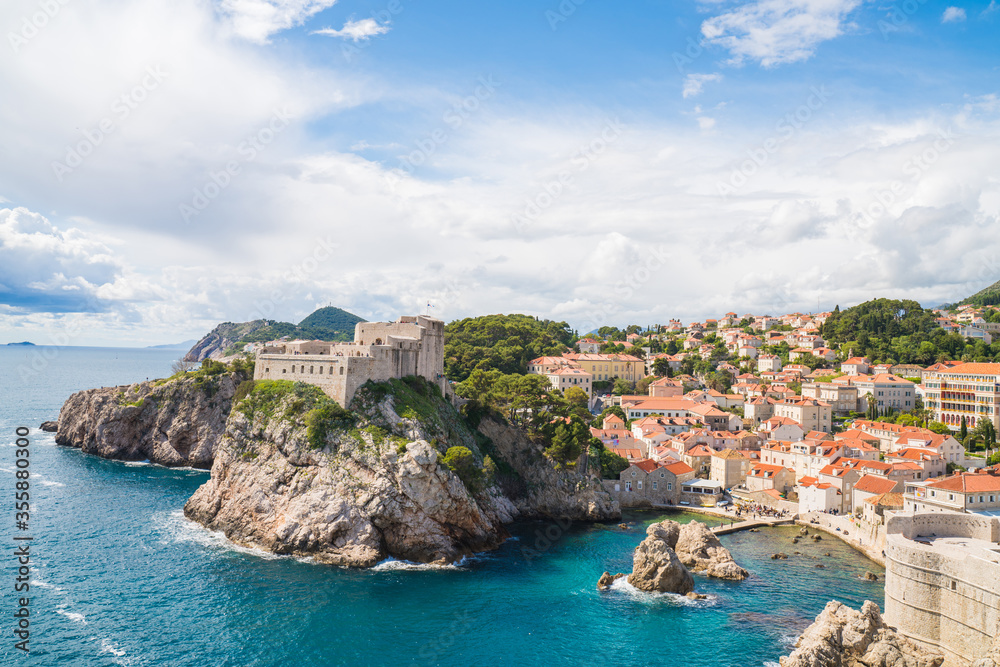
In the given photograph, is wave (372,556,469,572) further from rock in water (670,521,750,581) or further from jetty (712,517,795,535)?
jetty (712,517,795,535)

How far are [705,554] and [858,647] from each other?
1332 cm

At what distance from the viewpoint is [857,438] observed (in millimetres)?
63812

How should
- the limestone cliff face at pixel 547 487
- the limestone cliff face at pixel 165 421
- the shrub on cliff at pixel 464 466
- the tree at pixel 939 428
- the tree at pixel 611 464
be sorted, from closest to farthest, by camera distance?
the shrub on cliff at pixel 464 466, the limestone cliff face at pixel 547 487, the tree at pixel 611 464, the limestone cliff face at pixel 165 421, the tree at pixel 939 428

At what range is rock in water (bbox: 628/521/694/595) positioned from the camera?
35906 mm

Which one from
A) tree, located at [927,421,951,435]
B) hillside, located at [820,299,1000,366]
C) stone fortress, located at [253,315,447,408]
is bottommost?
tree, located at [927,421,951,435]

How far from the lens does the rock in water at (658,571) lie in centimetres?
3591

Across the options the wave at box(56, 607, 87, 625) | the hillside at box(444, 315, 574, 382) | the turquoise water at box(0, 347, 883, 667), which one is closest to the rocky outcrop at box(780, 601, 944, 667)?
the turquoise water at box(0, 347, 883, 667)

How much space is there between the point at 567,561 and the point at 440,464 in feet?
35.1

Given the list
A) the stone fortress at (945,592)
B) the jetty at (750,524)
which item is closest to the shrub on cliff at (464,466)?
the jetty at (750,524)

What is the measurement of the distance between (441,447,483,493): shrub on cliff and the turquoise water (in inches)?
206

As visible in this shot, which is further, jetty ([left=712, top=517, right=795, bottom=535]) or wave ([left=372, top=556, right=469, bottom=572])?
jetty ([left=712, top=517, right=795, bottom=535])

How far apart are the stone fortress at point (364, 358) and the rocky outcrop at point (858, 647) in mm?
32841

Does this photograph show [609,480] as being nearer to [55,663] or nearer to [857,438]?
[857,438]

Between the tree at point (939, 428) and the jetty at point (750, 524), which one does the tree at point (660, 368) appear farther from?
the jetty at point (750, 524)
